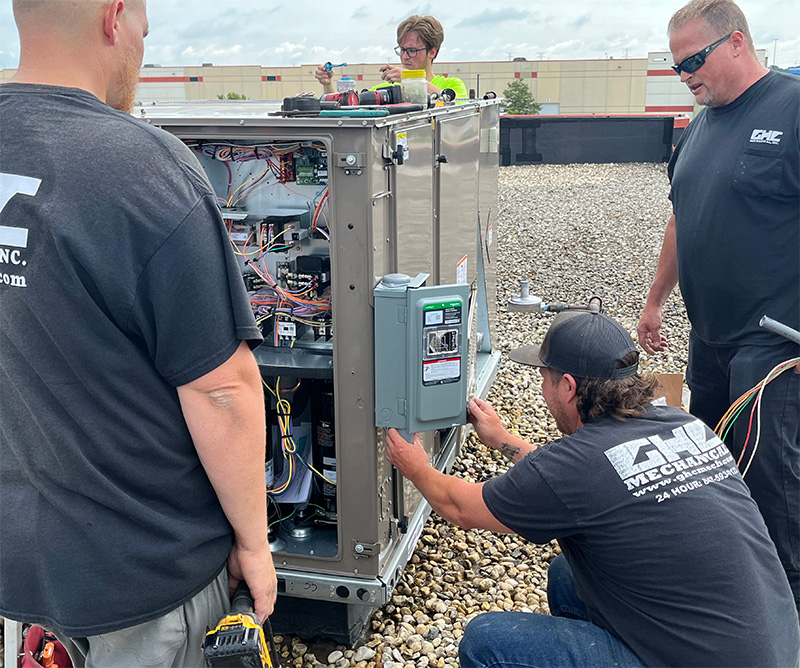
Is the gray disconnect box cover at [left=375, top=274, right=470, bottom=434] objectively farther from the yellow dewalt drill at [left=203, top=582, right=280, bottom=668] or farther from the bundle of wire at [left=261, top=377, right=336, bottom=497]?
the yellow dewalt drill at [left=203, top=582, right=280, bottom=668]

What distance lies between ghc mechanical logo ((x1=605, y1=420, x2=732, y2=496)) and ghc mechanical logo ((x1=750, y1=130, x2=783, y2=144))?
4.76 feet

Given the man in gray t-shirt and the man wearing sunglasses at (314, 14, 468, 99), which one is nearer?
the man in gray t-shirt

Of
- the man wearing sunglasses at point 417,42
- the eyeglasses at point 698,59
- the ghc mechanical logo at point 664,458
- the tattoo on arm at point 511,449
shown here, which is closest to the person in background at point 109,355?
the ghc mechanical logo at point 664,458

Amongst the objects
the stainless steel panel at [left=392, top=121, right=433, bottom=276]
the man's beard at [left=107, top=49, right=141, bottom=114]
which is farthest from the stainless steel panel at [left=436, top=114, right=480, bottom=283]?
the man's beard at [left=107, top=49, right=141, bottom=114]

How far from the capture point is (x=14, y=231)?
142cm

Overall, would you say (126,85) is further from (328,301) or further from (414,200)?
(414,200)

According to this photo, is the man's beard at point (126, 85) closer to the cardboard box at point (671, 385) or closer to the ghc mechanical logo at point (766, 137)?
the ghc mechanical logo at point (766, 137)

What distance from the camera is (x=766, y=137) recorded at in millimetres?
3016

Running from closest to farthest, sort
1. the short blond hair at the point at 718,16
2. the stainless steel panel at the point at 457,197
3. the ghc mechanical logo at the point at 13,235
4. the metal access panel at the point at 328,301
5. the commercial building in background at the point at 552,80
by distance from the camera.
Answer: the ghc mechanical logo at the point at 13,235
the metal access panel at the point at 328,301
the short blond hair at the point at 718,16
the stainless steel panel at the point at 457,197
the commercial building in background at the point at 552,80

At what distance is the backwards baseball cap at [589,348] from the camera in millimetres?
2334

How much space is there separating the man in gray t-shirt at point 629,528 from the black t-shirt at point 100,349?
3.39 ft

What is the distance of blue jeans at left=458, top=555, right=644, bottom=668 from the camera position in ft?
7.18

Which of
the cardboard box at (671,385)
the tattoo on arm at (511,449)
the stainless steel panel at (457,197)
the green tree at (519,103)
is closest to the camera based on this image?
the tattoo on arm at (511,449)

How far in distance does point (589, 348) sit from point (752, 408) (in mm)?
1026
